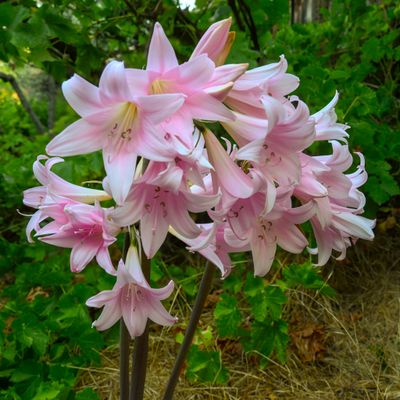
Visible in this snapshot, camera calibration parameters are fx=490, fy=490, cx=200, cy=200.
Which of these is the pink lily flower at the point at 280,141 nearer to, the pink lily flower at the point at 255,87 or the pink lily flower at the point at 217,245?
the pink lily flower at the point at 255,87

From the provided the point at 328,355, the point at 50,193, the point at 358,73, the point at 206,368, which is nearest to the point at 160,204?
the point at 50,193

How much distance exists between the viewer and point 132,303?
1064 millimetres

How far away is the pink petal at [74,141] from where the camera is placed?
0.91 m

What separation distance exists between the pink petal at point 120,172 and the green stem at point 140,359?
24 cm

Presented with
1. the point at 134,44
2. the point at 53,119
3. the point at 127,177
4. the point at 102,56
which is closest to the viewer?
the point at 127,177

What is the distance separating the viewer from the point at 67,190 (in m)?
1.09

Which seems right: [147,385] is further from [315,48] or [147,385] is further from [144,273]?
[315,48]

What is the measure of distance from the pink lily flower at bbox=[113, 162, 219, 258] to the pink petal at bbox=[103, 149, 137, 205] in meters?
0.03

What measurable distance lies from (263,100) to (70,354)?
1.59m

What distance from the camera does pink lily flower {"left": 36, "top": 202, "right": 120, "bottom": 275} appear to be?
3.32ft

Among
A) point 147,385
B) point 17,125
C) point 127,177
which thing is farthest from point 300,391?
point 17,125

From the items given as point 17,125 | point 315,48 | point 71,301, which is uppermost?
point 315,48

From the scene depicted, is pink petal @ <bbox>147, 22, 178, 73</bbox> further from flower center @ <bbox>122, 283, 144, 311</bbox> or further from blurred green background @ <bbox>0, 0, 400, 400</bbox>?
blurred green background @ <bbox>0, 0, 400, 400</bbox>

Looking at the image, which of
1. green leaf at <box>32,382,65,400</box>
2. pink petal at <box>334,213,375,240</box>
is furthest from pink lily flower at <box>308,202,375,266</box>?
green leaf at <box>32,382,65,400</box>
